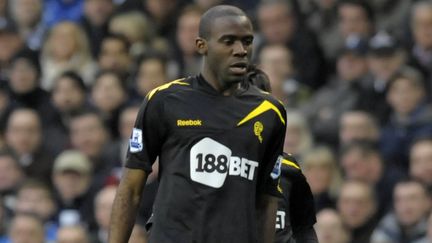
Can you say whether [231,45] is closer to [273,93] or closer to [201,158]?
[201,158]

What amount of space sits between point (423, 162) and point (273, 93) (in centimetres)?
199

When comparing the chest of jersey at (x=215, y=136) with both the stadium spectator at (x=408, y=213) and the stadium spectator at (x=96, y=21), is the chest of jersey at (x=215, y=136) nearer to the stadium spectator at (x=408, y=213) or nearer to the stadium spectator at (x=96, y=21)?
the stadium spectator at (x=408, y=213)

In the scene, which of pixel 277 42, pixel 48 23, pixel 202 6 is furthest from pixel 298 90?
pixel 48 23

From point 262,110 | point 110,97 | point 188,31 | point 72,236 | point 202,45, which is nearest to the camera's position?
point 202,45

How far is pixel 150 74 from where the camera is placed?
45.9 feet

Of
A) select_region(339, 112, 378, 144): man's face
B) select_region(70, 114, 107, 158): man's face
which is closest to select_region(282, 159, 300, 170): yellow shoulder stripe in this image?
select_region(339, 112, 378, 144): man's face

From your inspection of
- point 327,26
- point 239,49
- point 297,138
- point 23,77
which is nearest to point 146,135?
point 239,49

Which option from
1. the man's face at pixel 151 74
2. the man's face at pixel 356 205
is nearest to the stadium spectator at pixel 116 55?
the man's face at pixel 151 74

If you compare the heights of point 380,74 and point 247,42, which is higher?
point 247,42

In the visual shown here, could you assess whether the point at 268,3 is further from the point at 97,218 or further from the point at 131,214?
the point at 131,214

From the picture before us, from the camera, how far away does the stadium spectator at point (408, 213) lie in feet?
37.6

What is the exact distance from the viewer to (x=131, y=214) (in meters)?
6.71

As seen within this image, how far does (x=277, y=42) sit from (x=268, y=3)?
461 millimetres

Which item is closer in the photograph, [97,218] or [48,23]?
[97,218]
